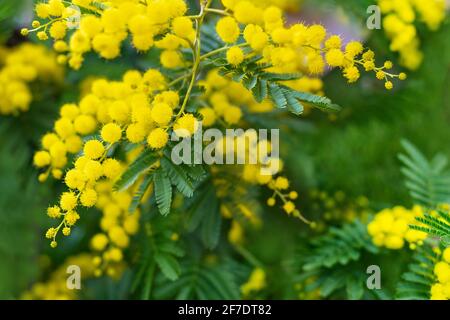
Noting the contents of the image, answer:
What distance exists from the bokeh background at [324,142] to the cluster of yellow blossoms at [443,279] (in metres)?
0.44

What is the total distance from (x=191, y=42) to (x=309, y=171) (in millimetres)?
738

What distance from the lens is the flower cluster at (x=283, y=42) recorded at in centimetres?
99

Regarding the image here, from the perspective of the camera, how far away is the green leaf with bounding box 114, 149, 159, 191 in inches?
41.7

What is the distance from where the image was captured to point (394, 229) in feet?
3.97

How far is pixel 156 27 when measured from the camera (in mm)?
1018

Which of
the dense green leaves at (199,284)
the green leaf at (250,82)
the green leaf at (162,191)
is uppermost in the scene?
the green leaf at (250,82)

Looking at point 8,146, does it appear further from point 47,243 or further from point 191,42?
point 191,42

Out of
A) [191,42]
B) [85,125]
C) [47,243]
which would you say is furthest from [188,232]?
[47,243]

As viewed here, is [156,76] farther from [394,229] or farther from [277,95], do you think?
[394,229]

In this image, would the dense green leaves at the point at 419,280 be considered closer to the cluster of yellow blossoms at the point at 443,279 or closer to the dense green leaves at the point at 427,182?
the cluster of yellow blossoms at the point at 443,279

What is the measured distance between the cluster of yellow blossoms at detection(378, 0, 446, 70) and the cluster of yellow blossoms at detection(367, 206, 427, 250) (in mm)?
478

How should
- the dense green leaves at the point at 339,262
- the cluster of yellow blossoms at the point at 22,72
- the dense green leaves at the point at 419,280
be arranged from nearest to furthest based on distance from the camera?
the dense green leaves at the point at 419,280 → the dense green leaves at the point at 339,262 → the cluster of yellow blossoms at the point at 22,72

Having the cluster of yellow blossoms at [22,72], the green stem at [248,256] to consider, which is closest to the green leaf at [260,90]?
the green stem at [248,256]

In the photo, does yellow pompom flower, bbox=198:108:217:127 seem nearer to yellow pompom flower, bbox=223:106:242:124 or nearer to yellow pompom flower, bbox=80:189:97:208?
yellow pompom flower, bbox=223:106:242:124
